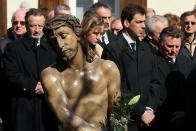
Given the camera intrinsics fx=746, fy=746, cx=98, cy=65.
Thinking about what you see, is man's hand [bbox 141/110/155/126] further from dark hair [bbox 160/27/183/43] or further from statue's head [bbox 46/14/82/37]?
statue's head [bbox 46/14/82/37]

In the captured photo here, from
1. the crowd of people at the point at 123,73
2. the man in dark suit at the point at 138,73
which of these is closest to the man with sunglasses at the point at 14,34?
the crowd of people at the point at 123,73

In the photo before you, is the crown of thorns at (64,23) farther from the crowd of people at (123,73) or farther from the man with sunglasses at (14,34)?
the man with sunglasses at (14,34)

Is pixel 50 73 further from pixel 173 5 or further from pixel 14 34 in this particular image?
pixel 173 5

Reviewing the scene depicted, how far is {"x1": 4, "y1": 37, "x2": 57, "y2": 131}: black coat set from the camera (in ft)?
27.3

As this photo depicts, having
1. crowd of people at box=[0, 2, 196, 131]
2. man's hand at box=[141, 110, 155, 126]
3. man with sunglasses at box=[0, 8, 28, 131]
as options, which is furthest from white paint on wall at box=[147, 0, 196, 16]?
man's hand at box=[141, 110, 155, 126]

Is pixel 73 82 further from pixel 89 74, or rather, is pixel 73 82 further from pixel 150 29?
pixel 150 29

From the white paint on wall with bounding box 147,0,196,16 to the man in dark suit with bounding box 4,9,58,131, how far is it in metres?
6.54

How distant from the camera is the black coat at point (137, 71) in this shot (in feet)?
26.0

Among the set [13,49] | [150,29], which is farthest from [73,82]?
[150,29]

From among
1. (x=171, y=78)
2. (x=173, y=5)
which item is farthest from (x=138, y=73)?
(x=173, y=5)

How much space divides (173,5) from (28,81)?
719cm

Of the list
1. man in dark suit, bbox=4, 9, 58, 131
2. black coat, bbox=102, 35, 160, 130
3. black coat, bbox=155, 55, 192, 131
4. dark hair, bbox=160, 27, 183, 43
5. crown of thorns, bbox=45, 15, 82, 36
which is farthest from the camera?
man in dark suit, bbox=4, 9, 58, 131

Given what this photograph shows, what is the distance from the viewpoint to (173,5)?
48.8 feet

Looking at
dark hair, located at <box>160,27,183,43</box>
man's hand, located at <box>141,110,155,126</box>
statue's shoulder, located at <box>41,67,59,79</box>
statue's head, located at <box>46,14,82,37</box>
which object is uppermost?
statue's head, located at <box>46,14,82,37</box>
